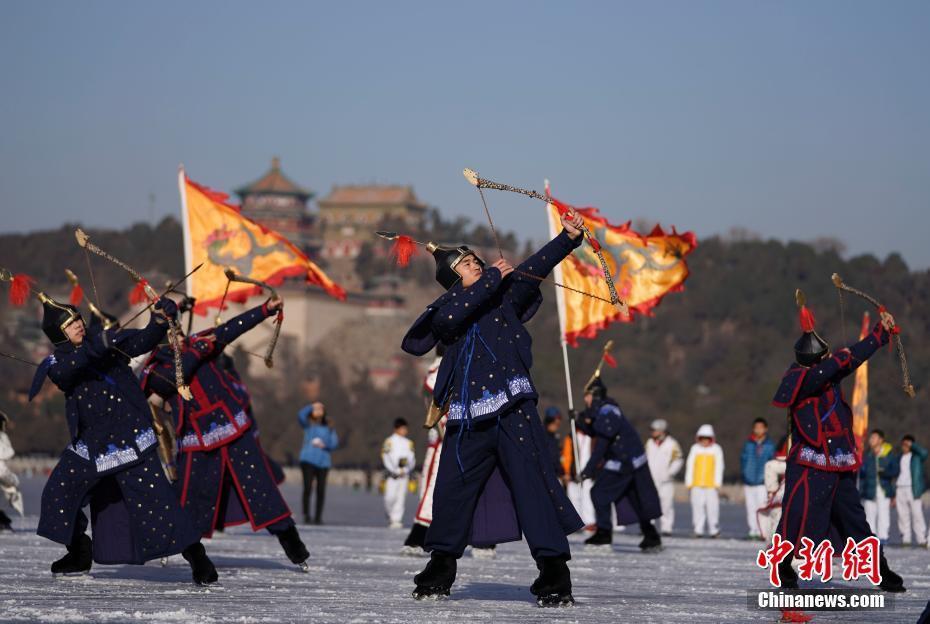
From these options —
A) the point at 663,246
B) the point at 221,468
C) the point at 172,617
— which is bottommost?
the point at 172,617

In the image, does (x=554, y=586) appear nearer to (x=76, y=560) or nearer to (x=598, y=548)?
(x=76, y=560)

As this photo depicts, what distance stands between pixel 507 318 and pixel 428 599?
4.53 ft

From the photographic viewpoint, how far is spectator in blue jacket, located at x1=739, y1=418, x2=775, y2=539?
19.9 metres

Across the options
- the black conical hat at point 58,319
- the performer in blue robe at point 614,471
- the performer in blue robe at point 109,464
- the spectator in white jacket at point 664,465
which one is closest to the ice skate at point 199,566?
the performer in blue robe at point 109,464

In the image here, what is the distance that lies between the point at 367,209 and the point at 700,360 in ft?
254

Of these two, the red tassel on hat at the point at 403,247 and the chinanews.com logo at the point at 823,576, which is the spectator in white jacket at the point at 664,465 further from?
the red tassel on hat at the point at 403,247

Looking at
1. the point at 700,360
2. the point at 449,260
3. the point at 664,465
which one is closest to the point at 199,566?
the point at 449,260

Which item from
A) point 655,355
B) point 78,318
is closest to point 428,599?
point 78,318

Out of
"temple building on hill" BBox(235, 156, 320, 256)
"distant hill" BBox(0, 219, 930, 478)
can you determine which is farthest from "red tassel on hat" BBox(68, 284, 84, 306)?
"temple building on hill" BBox(235, 156, 320, 256)

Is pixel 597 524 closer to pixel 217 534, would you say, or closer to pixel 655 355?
pixel 217 534

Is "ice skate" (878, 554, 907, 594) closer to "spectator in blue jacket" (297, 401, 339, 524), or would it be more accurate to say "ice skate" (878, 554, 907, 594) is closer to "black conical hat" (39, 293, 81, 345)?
"black conical hat" (39, 293, 81, 345)

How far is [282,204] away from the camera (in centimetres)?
17138

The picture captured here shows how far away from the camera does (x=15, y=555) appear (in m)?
11.4

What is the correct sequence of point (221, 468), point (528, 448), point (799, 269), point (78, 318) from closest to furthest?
point (528, 448) < point (78, 318) < point (221, 468) < point (799, 269)
